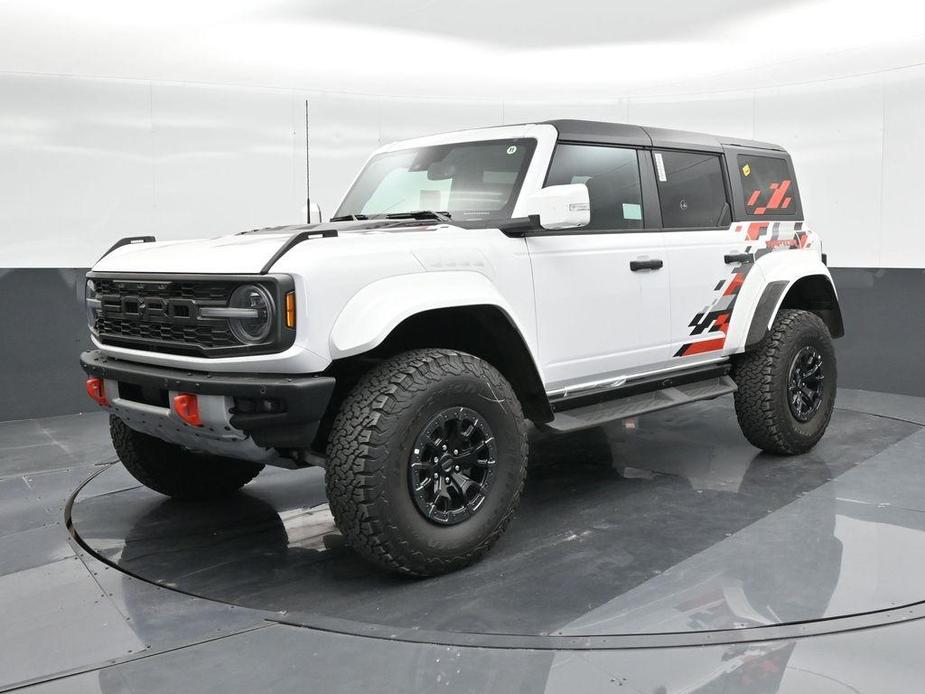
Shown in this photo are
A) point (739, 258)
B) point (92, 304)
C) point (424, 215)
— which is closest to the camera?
point (92, 304)

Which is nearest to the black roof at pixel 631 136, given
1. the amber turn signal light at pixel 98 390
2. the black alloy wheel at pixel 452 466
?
the black alloy wheel at pixel 452 466

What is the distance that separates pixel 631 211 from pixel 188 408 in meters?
2.33

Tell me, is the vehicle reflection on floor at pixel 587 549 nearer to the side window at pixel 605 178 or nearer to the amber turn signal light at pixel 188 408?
the amber turn signal light at pixel 188 408

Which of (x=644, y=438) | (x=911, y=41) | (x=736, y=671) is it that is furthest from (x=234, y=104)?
(x=736, y=671)

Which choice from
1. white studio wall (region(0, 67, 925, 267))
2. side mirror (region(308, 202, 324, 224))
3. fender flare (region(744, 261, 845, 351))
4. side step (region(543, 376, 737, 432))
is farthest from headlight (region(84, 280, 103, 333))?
white studio wall (region(0, 67, 925, 267))

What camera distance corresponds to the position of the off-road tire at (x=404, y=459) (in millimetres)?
2984

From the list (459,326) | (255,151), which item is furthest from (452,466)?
(255,151)

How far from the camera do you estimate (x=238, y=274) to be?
2.96 meters

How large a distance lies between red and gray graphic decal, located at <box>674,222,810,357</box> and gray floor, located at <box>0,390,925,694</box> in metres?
0.74

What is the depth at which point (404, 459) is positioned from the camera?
3.06 meters

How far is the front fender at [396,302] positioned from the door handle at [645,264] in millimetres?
928

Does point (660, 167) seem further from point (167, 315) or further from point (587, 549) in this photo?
point (167, 315)

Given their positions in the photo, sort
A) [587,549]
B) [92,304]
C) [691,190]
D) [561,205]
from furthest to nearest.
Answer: [691,190]
[92,304]
[587,549]
[561,205]

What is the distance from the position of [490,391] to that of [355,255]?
2.46ft
